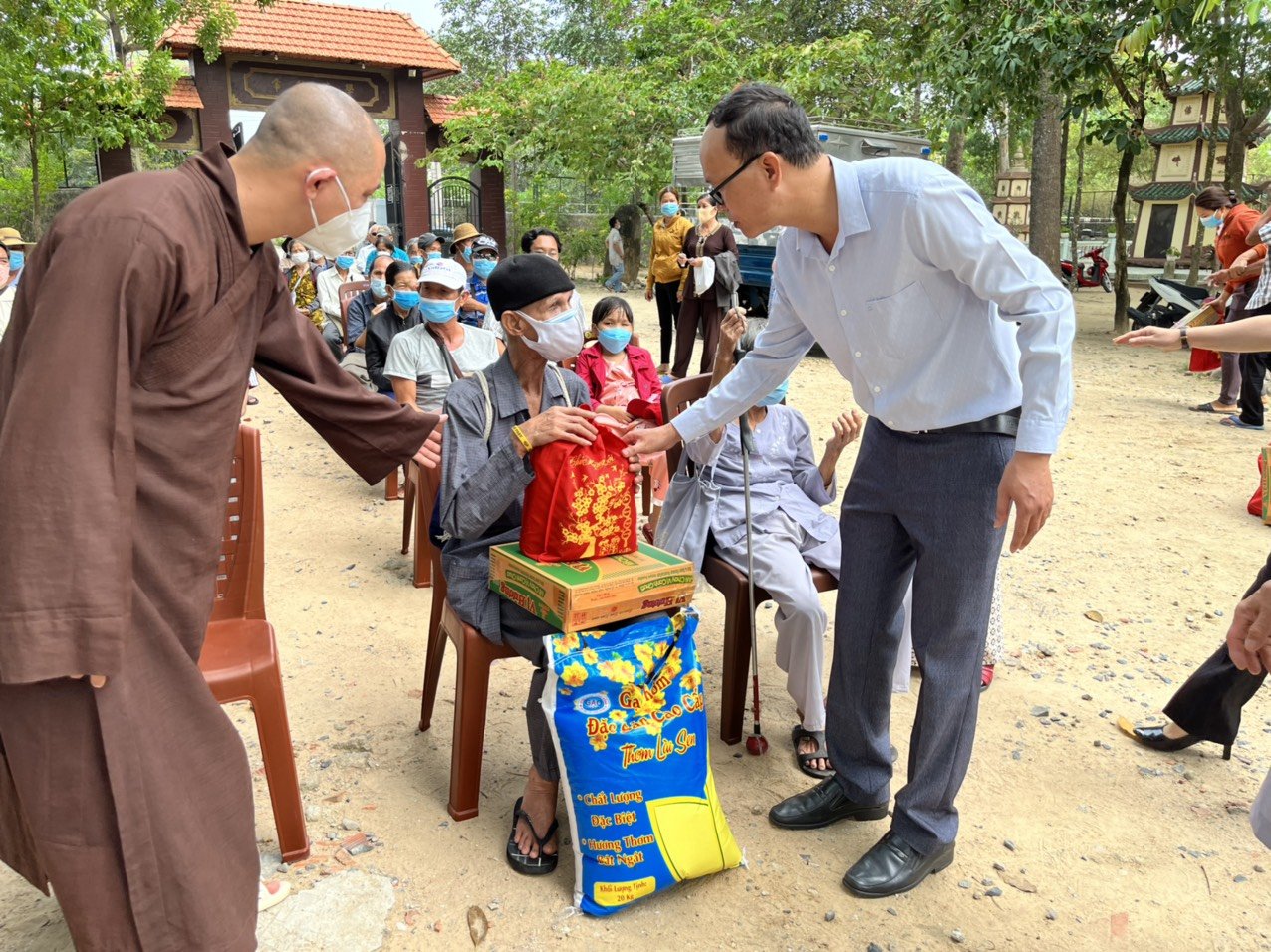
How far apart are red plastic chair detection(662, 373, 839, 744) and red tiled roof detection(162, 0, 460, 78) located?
18.6 metres

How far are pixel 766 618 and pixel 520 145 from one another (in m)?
15.5

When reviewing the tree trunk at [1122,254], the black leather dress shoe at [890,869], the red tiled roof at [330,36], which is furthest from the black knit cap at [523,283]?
the red tiled roof at [330,36]

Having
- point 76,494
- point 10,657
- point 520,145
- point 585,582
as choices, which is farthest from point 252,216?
point 520,145

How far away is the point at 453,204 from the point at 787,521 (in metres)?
20.3

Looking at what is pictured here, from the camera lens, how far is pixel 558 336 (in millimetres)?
2883

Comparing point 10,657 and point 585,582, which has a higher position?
point 10,657

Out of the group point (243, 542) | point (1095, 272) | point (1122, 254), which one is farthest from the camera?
point (1095, 272)

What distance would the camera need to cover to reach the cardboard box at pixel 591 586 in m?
2.47

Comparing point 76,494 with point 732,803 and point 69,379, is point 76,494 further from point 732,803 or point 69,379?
point 732,803

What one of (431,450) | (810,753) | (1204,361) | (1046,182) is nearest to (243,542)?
(431,450)

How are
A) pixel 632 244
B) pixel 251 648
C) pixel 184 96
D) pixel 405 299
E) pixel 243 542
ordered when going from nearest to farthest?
pixel 251 648, pixel 243 542, pixel 405 299, pixel 184 96, pixel 632 244

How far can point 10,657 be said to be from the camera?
1.51 metres

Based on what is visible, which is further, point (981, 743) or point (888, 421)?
point (981, 743)

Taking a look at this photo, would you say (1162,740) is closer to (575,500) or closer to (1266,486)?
(575,500)
